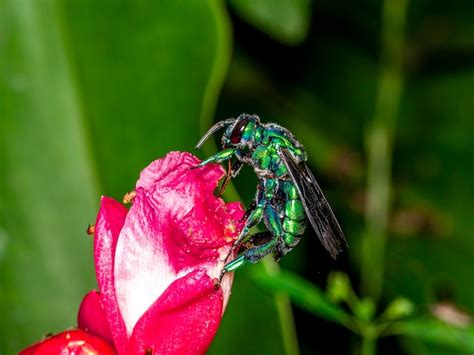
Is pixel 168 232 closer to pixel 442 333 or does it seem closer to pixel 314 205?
pixel 314 205

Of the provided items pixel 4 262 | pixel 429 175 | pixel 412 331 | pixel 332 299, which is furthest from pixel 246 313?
pixel 429 175

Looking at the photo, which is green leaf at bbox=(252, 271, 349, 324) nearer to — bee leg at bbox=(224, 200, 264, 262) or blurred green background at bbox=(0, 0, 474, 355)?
blurred green background at bbox=(0, 0, 474, 355)

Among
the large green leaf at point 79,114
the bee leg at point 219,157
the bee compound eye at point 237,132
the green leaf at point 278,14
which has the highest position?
the green leaf at point 278,14

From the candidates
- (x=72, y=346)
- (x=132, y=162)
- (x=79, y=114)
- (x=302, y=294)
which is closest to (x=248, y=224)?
(x=72, y=346)

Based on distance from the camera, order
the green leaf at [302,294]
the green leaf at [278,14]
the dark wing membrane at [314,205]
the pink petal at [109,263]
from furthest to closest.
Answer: the green leaf at [278,14], the green leaf at [302,294], the dark wing membrane at [314,205], the pink petal at [109,263]

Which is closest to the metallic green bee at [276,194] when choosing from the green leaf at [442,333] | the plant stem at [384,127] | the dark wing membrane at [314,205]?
the dark wing membrane at [314,205]

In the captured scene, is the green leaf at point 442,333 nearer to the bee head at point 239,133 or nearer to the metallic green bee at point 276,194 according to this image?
the metallic green bee at point 276,194
